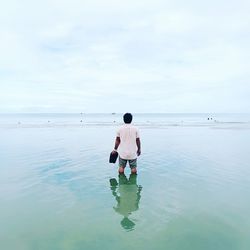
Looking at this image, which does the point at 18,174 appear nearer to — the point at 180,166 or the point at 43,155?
the point at 43,155

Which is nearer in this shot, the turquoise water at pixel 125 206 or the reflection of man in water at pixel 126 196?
the turquoise water at pixel 125 206

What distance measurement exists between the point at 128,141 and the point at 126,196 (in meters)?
2.33

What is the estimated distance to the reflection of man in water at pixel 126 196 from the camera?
22.1 feet

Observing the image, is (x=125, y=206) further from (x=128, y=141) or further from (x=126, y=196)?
(x=128, y=141)

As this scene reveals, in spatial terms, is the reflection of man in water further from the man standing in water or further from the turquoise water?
the man standing in water

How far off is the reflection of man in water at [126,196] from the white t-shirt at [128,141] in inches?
34.9

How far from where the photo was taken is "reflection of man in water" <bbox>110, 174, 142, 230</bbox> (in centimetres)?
674

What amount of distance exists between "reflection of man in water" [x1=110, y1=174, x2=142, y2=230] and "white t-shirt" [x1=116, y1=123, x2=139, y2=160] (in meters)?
0.89

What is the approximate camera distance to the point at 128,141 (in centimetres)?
1030

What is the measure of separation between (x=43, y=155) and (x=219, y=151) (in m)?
10.6

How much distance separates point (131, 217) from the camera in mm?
6871

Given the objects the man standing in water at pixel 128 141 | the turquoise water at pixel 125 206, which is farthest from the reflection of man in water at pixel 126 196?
the man standing in water at pixel 128 141

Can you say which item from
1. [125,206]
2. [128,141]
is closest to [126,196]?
[125,206]

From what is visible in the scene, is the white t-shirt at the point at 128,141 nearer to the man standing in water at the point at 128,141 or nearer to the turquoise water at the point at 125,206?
the man standing in water at the point at 128,141
